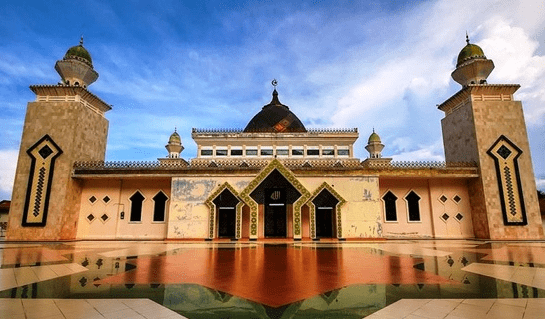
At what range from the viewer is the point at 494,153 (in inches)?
700

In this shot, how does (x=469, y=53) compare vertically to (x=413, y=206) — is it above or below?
above

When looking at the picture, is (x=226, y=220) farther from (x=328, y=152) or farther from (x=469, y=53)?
(x=469, y=53)

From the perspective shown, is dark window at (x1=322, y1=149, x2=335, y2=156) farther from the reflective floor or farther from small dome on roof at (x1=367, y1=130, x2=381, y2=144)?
the reflective floor

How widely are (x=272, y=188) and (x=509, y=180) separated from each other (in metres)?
14.0

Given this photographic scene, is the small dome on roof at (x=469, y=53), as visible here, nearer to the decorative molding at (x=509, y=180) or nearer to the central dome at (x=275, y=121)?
the decorative molding at (x=509, y=180)

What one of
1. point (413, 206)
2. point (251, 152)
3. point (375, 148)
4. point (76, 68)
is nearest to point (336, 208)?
point (413, 206)

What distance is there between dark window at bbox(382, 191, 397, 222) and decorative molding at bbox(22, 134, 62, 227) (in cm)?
2022

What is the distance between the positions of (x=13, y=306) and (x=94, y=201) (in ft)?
54.5

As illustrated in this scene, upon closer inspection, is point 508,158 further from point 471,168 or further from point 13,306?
point 13,306

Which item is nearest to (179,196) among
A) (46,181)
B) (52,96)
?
(46,181)

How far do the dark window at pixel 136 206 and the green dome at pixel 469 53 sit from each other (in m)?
22.9

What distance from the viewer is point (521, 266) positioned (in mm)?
7496

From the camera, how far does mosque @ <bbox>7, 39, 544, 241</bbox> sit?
1691 cm

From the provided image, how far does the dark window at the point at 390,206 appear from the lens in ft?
61.7
